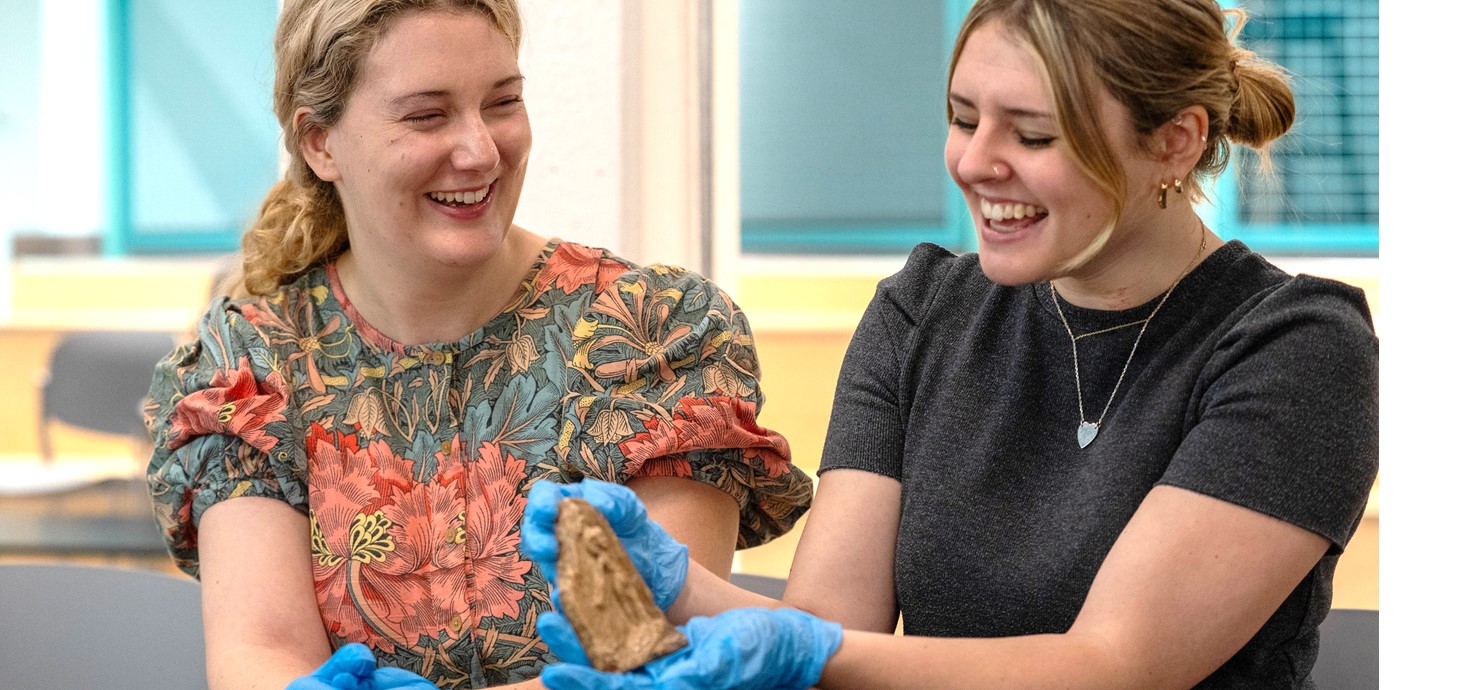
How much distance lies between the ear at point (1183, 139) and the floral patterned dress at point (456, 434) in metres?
0.47

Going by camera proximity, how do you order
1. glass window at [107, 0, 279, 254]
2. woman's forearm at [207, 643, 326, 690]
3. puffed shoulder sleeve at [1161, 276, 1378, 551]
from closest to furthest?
puffed shoulder sleeve at [1161, 276, 1378, 551]
woman's forearm at [207, 643, 326, 690]
glass window at [107, 0, 279, 254]

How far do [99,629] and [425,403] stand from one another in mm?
499

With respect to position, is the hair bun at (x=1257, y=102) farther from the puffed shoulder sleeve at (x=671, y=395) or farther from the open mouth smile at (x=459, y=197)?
the open mouth smile at (x=459, y=197)

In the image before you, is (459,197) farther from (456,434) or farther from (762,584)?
(762,584)

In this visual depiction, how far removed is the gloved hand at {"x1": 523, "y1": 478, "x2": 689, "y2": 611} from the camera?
40.6 inches

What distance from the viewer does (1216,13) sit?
1.21 m

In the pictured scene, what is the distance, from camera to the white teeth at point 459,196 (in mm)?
1401

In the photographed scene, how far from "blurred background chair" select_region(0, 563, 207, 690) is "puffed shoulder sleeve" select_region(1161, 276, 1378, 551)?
106 centimetres

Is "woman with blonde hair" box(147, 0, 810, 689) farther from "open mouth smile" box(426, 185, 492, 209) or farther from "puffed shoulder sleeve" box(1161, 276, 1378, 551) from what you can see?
"puffed shoulder sleeve" box(1161, 276, 1378, 551)

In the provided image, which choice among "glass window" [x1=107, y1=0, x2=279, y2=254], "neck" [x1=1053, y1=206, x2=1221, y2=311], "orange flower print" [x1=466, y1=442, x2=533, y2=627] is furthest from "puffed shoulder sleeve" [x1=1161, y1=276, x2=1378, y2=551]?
"glass window" [x1=107, y1=0, x2=279, y2=254]

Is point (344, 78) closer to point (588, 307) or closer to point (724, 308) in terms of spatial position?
point (588, 307)

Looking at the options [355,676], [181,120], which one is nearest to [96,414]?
[181,120]

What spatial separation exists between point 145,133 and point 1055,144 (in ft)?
12.7

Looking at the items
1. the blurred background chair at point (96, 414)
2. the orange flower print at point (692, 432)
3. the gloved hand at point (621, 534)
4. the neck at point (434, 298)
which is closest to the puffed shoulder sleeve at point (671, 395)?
the orange flower print at point (692, 432)
